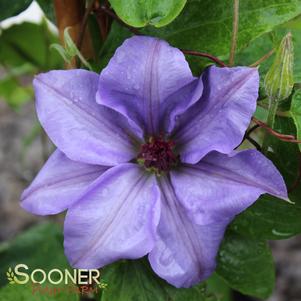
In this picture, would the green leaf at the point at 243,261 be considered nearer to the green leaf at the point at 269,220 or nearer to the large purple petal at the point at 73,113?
the green leaf at the point at 269,220

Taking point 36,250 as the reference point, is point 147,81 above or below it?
above

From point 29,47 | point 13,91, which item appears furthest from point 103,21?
point 13,91

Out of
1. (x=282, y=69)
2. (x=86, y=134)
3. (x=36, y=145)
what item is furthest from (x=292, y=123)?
(x=36, y=145)

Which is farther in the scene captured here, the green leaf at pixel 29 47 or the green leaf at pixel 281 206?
the green leaf at pixel 29 47

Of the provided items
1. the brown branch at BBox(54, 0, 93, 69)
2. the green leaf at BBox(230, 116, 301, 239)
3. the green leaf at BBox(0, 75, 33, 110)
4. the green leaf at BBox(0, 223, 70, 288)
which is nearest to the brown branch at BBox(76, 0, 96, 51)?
the brown branch at BBox(54, 0, 93, 69)

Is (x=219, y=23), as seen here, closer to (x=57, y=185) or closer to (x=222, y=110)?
(x=222, y=110)

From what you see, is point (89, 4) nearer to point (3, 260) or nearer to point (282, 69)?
point (282, 69)

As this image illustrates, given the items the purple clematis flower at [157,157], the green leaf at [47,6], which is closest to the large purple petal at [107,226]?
the purple clematis flower at [157,157]
